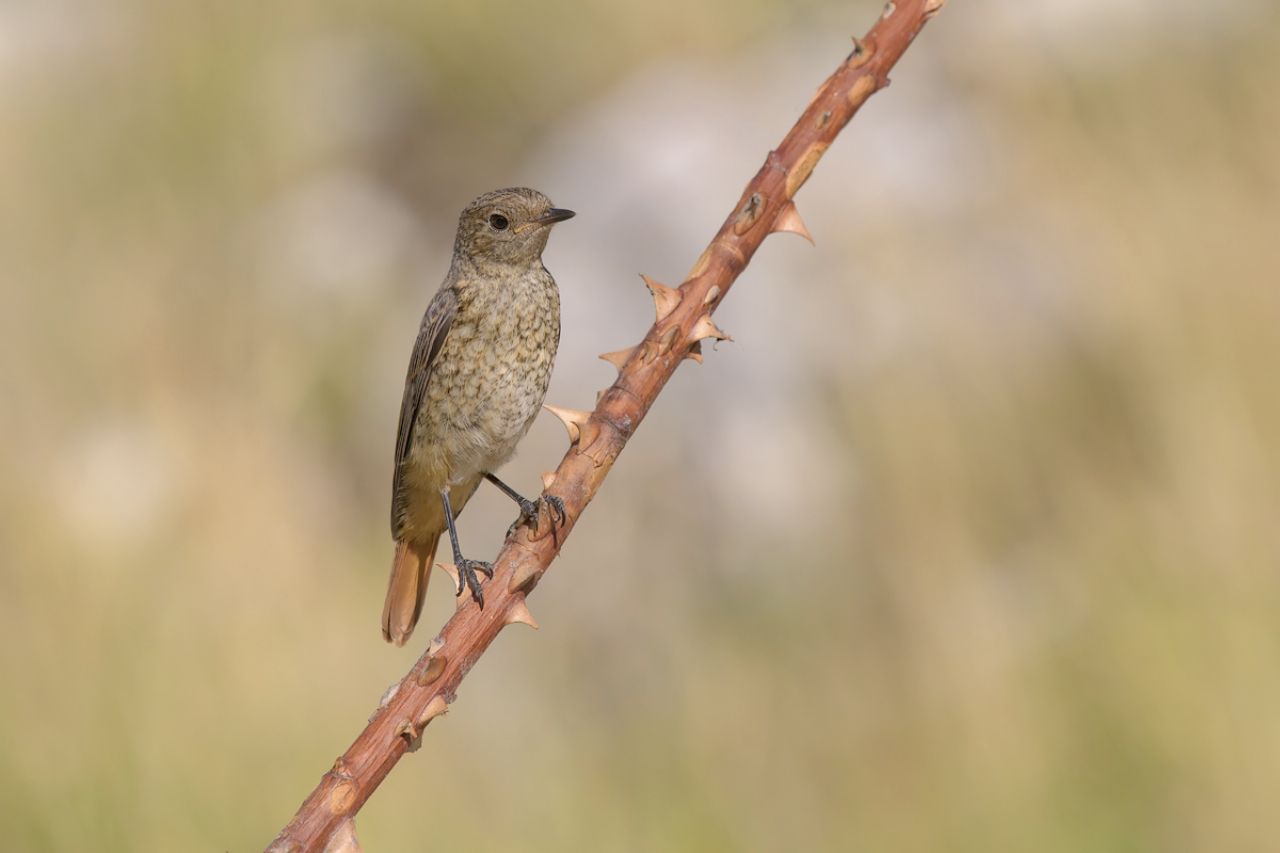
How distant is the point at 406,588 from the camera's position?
12.3 ft

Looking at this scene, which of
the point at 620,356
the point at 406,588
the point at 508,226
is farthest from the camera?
the point at 406,588

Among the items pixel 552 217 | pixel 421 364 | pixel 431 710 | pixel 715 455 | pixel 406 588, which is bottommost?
pixel 431 710

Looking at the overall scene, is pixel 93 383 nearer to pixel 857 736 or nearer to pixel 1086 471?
pixel 857 736

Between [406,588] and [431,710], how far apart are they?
2.19 metres

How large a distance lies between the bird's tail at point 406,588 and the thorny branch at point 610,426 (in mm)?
1666

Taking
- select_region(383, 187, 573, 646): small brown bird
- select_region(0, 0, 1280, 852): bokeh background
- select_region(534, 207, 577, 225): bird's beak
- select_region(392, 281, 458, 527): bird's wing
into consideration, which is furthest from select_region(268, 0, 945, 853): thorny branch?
select_region(0, 0, 1280, 852): bokeh background

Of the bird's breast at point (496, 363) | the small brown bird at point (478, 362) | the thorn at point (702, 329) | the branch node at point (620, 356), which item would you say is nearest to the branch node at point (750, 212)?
the thorn at point (702, 329)

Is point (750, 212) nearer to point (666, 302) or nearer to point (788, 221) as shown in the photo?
point (788, 221)

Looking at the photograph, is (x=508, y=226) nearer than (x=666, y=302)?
No

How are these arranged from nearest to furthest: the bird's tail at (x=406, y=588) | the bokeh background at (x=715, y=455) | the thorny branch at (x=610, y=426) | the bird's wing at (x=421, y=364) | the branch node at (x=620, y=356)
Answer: the thorny branch at (x=610, y=426) → the branch node at (x=620, y=356) → the bird's tail at (x=406, y=588) → the bird's wing at (x=421, y=364) → the bokeh background at (x=715, y=455)

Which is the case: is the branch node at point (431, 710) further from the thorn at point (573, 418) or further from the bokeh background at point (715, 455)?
the bokeh background at point (715, 455)

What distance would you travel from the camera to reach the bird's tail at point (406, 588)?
11.3 ft

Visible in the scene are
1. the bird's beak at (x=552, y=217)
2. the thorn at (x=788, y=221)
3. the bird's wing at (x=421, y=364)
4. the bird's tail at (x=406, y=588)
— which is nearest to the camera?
the thorn at (x=788, y=221)

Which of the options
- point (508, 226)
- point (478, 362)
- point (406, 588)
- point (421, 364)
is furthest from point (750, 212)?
point (406, 588)
